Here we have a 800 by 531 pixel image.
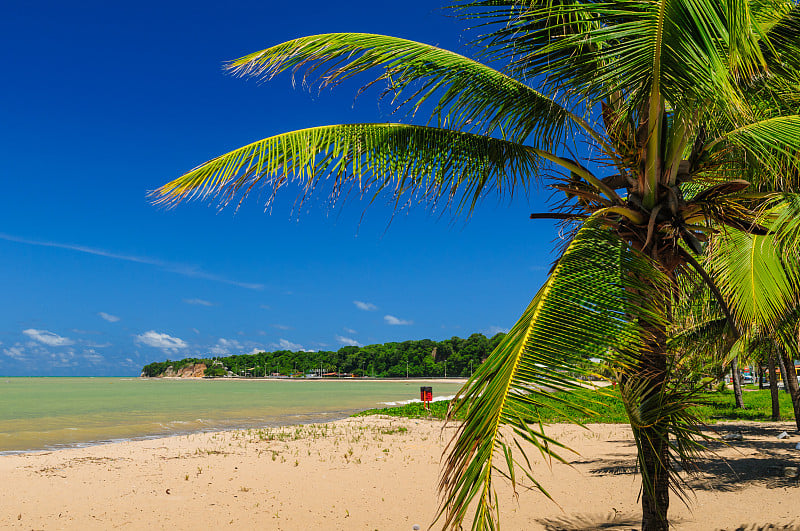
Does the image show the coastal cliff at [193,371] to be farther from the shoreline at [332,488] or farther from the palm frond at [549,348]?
the palm frond at [549,348]

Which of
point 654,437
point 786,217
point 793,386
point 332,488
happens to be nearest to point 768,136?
point 786,217

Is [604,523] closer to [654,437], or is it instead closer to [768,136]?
[654,437]

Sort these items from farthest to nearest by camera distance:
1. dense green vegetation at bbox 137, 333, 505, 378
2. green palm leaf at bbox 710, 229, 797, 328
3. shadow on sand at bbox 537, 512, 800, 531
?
1. dense green vegetation at bbox 137, 333, 505, 378
2. shadow on sand at bbox 537, 512, 800, 531
3. green palm leaf at bbox 710, 229, 797, 328

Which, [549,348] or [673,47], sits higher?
[673,47]

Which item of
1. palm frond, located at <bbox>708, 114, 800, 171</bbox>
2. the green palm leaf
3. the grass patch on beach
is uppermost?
palm frond, located at <bbox>708, 114, 800, 171</bbox>

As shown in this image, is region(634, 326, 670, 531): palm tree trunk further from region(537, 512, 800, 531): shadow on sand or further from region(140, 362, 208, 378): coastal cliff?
region(140, 362, 208, 378): coastal cliff

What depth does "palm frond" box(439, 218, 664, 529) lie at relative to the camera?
2572mm

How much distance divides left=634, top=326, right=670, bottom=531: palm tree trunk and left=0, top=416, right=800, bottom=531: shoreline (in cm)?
90

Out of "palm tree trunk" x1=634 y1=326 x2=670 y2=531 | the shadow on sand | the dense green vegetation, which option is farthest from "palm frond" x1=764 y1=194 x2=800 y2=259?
the dense green vegetation

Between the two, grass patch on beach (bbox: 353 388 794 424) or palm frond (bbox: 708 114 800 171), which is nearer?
grass patch on beach (bbox: 353 388 794 424)

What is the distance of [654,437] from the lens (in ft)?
14.2

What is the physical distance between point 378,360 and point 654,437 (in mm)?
137864

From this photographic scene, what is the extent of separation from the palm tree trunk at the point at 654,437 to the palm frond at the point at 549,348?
1.45 ft

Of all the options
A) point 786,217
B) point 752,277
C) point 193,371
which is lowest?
point 193,371
